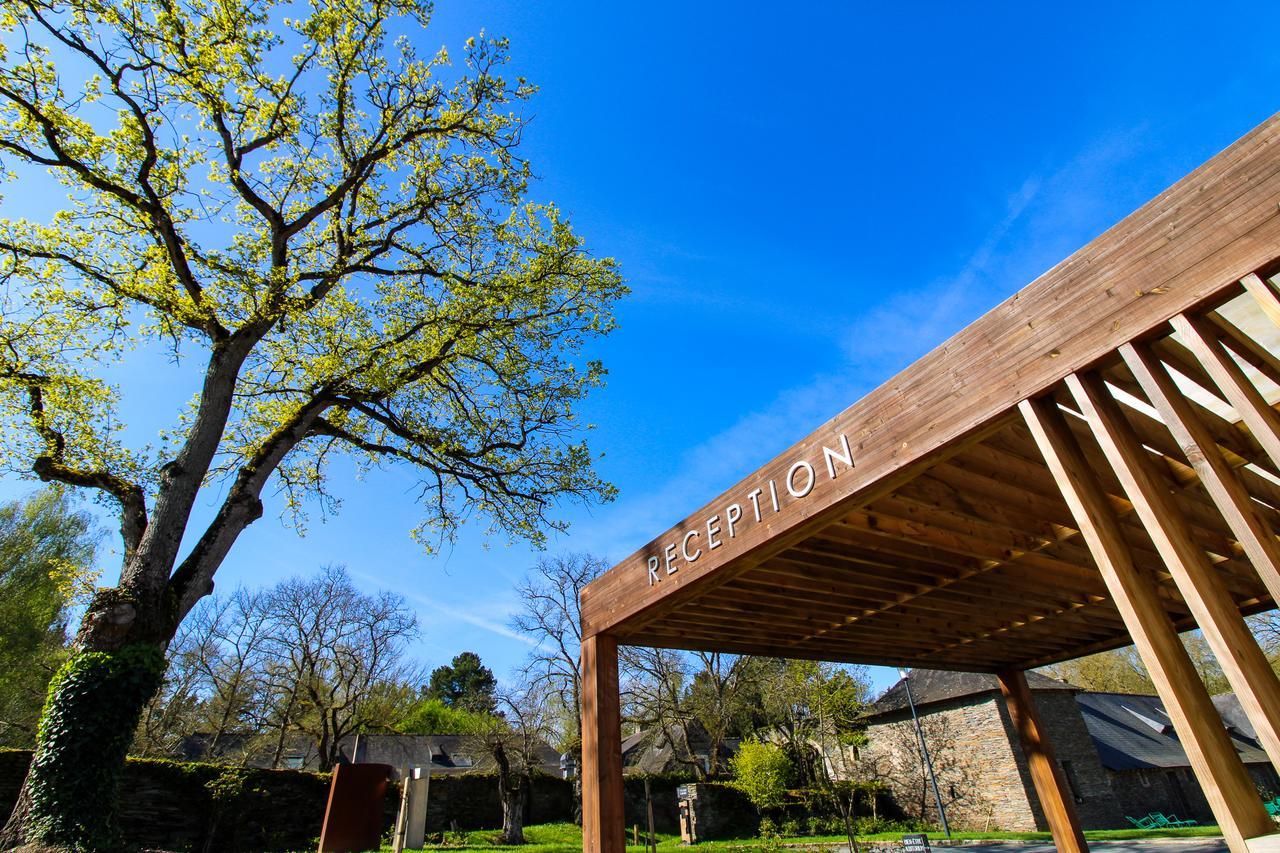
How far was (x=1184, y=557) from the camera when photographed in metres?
1.89

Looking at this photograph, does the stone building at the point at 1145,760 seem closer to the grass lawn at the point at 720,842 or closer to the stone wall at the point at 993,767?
the stone wall at the point at 993,767

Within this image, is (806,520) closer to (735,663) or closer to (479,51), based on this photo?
(479,51)

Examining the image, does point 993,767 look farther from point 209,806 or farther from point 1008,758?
point 209,806

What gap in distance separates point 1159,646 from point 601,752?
136 inches

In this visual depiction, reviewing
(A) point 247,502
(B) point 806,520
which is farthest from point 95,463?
(B) point 806,520

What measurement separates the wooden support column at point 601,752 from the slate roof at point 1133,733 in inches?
957

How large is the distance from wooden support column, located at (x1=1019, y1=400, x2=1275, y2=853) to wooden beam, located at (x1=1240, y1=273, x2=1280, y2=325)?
0.68m

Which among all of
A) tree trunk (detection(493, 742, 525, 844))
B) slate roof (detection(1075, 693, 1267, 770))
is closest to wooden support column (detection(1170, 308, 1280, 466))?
tree trunk (detection(493, 742, 525, 844))

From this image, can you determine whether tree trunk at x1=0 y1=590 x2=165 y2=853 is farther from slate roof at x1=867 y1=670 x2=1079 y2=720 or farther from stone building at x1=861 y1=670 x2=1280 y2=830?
stone building at x1=861 y1=670 x2=1280 y2=830

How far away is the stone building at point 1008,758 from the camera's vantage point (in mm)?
19219

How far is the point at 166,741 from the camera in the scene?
22.7m

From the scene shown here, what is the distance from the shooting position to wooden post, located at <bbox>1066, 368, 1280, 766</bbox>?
5.53 feet

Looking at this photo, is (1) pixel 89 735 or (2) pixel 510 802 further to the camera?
(2) pixel 510 802

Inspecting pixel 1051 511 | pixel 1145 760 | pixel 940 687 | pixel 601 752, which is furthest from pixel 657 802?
pixel 1051 511
